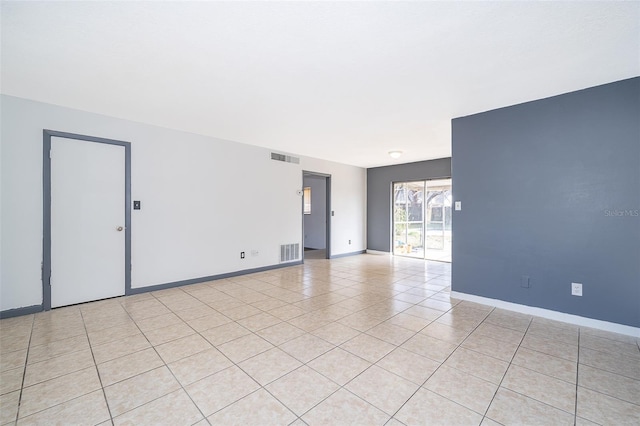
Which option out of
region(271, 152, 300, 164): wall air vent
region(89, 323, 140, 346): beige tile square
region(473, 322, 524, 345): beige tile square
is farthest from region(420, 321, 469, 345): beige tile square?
region(271, 152, 300, 164): wall air vent

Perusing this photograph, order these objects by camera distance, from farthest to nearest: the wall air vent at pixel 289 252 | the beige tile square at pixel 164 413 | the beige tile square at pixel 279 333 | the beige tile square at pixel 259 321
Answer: the wall air vent at pixel 289 252 < the beige tile square at pixel 259 321 < the beige tile square at pixel 279 333 < the beige tile square at pixel 164 413

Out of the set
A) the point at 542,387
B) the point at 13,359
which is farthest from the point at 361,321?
the point at 13,359

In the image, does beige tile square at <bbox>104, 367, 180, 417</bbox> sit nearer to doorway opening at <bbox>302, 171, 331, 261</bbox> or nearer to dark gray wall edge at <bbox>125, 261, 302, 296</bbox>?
dark gray wall edge at <bbox>125, 261, 302, 296</bbox>

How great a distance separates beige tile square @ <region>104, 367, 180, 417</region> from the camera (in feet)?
5.63

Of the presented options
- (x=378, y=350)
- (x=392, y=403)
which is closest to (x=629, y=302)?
(x=378, y=350)

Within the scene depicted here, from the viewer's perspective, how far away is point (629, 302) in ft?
8.90

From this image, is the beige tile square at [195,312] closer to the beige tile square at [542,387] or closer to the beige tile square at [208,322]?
the beige tile square at [208,322]

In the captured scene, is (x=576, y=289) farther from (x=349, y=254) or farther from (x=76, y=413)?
(x=349, y=254)

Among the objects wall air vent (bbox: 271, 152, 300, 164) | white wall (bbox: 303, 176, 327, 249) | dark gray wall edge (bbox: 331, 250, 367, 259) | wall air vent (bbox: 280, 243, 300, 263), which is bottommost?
dark gray wall edge (bbox: 331, 250, 367, 259)

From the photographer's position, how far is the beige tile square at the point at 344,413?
61.8 inches

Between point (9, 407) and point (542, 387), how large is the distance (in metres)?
3.50

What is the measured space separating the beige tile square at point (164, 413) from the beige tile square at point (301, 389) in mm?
491

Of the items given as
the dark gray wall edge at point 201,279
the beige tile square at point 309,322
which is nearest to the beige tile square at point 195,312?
the beige tile square at point 309,322

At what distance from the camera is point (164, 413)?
1633 millimetres
